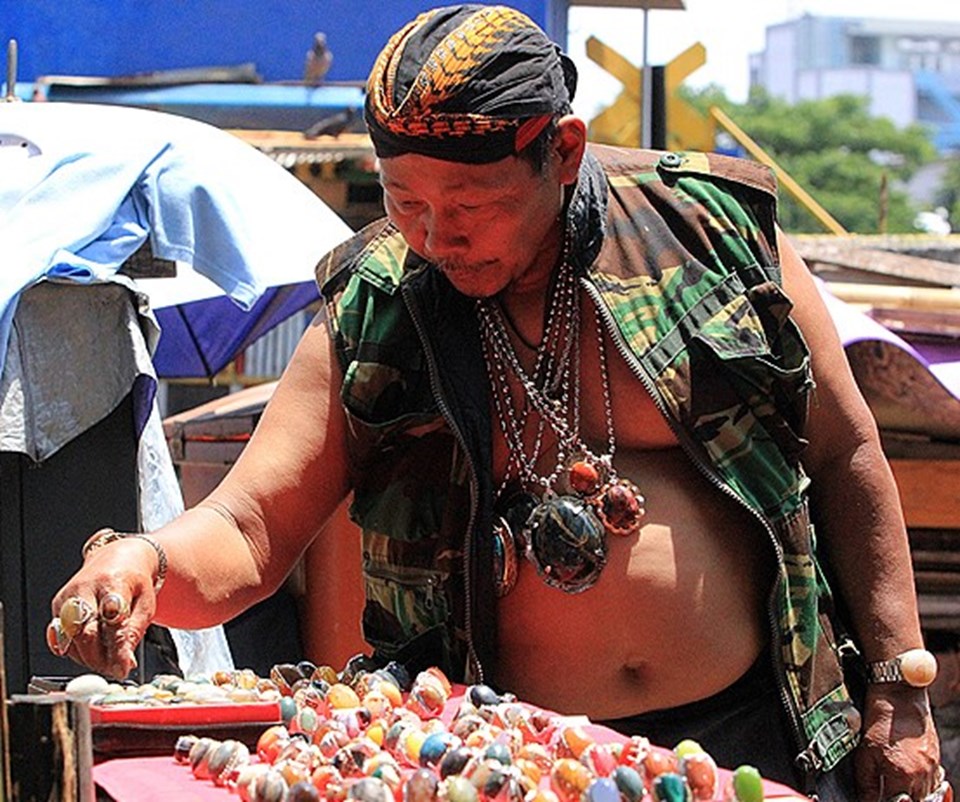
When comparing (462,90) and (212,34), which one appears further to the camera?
(212,34)

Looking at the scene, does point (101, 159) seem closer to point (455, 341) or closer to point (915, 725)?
point (455, 341)

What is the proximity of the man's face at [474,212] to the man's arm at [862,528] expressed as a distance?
0.38m

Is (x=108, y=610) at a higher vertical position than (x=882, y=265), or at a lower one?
higher

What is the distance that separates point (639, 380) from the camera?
2.38 m

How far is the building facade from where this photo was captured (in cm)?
9344

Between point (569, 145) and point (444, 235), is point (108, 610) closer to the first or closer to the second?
point (444, 235)

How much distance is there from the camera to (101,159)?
4020 mm

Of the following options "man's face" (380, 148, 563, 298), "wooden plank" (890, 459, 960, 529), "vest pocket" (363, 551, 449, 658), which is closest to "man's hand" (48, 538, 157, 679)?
"vest pocket" (363, 551, 449, 658)

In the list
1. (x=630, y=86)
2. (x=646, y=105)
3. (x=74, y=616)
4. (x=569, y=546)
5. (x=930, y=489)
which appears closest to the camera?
(x=74, y=616)

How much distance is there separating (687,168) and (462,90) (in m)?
0.44

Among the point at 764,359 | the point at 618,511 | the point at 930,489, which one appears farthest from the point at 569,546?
the point at 930,489


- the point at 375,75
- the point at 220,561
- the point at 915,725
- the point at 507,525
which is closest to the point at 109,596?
the point at 220,561

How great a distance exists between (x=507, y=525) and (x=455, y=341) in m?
0.26

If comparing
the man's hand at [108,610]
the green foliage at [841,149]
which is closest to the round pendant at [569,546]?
the man's hand at [108,610]
